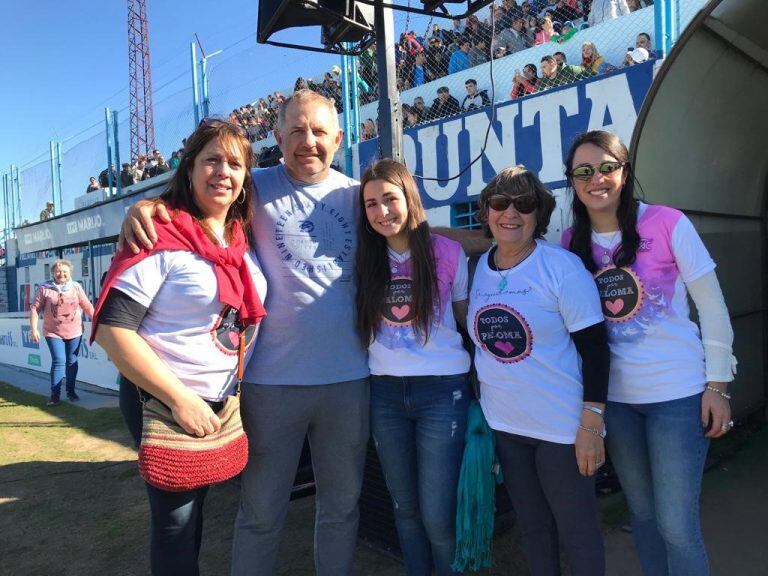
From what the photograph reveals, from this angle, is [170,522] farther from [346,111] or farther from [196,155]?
[346,111]

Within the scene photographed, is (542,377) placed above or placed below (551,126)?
below

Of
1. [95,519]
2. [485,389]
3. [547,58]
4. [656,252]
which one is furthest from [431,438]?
[547,58]

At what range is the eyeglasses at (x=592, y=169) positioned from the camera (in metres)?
1.88

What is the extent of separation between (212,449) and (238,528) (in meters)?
0.46

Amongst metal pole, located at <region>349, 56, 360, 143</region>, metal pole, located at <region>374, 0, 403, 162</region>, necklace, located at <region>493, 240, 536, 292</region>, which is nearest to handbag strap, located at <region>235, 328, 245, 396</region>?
necklace, located at <region>493, 240, 536, 292</region>

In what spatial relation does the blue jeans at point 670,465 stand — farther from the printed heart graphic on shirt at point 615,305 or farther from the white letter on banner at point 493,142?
the white letter on banner at point 493,142

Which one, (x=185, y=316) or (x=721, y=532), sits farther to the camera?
(x=721, y=532)

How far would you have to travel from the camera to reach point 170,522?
1778 millimetres

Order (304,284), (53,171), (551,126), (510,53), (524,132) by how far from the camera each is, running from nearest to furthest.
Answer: (304,284) → (551,126) → (524,132) → (510,53) → (53,171)

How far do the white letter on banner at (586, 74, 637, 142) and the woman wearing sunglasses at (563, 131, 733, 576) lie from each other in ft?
13.6

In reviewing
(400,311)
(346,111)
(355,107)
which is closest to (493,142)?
(355,107)

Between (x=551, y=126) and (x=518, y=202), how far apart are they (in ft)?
15.7

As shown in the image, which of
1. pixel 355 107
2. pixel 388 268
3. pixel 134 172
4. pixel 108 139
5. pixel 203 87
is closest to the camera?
pixel 388 268

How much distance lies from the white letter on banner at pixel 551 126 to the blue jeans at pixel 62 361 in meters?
6.30
